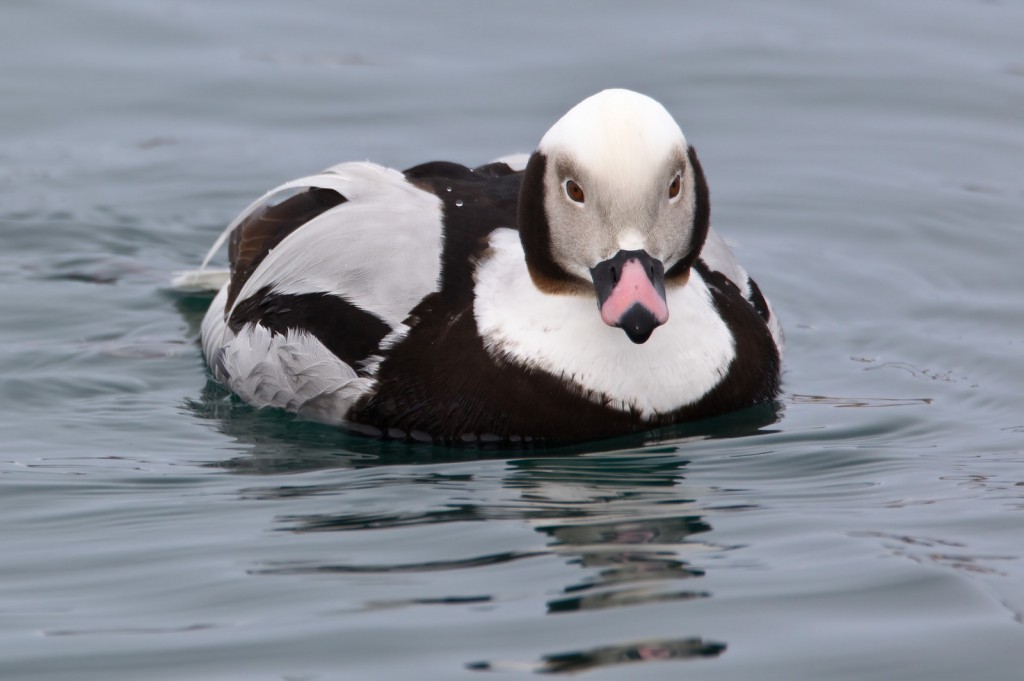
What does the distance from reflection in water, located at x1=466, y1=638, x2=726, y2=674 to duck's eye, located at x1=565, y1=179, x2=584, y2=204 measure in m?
2.10

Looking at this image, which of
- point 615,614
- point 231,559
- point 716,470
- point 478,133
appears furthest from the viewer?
point 478,133

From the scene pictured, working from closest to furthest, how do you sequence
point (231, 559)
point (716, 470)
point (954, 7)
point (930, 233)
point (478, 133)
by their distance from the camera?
point (231, 559) → point (716, 470) → point (930, 233) → point (478, 133) → point (954, 7)

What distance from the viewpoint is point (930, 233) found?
33.0 ft

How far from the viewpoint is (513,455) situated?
6.70 meters

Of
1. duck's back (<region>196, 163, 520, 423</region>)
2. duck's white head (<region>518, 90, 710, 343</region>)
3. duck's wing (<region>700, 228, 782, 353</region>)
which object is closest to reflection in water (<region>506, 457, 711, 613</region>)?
duck's white head (<region>518, 90, 710, 343</region>)

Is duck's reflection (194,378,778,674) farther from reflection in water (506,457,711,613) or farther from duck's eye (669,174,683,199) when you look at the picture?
duck's eye (669,174,683,199)

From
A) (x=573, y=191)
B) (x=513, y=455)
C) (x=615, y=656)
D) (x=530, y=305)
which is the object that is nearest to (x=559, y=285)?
(x=530, y=305)

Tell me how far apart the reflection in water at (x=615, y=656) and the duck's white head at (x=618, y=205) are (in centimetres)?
159

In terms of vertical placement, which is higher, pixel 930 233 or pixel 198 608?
pixel 930 233

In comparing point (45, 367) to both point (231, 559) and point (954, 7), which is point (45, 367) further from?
point (954, 7)

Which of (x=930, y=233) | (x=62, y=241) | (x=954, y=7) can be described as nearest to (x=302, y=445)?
(x=62, y=241)

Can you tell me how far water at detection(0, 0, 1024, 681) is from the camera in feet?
16.3

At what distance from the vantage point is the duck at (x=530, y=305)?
6.36m

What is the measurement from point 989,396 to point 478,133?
5.06 m
